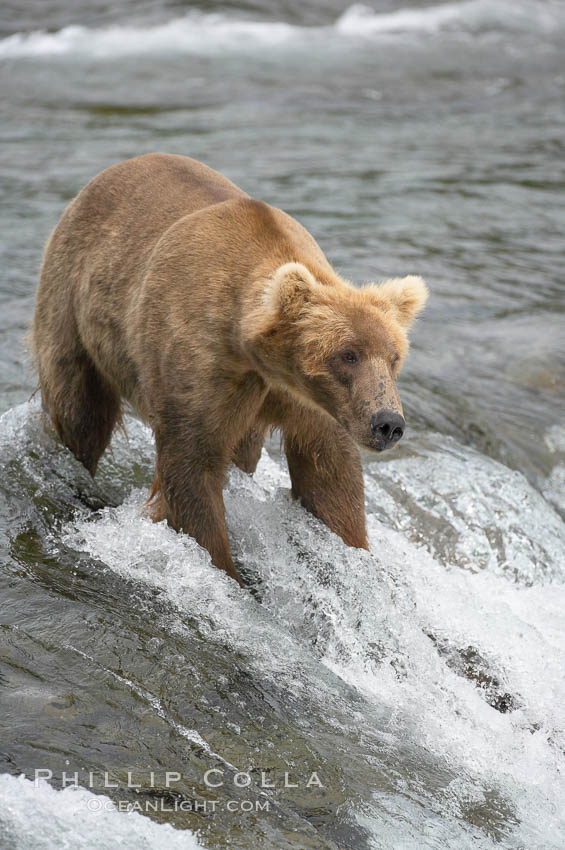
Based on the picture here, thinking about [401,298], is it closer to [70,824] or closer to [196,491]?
[196,491]

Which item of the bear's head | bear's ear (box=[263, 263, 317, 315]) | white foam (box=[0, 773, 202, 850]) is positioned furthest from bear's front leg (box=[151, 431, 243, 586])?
white foam (box=[0, 773, 202, 850])

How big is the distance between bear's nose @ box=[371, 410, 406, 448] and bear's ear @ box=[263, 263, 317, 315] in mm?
549

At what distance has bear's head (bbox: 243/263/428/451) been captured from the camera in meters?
3.54

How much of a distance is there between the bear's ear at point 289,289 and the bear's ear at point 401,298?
29 cm

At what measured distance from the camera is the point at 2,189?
10672 mm

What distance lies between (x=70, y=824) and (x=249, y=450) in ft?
7.36

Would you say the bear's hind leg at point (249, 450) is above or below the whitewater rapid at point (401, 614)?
above

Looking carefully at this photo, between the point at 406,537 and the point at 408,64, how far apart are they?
51.1ft

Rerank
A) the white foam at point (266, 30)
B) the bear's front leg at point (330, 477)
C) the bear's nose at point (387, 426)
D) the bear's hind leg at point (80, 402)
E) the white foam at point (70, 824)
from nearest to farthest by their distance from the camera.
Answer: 1. the white foam at point (70, 824)
2. the bear's nose at point (387, 426)
3. the bear's front leg at point (330, 477)
4. the bear's hind leg at point (80, 402)
5. the white foam at point (266, 30)

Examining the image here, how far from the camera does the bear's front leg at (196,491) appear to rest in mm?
4180

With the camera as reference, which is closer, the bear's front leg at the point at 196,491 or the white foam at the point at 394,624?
the white foam at the point at 394,624

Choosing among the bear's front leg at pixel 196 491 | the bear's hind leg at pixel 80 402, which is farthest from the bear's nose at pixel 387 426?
the bear's hind leg at pixel 80 402

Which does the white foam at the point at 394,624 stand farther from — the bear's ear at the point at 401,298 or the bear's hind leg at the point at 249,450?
the bear's ear at the point at 401,298

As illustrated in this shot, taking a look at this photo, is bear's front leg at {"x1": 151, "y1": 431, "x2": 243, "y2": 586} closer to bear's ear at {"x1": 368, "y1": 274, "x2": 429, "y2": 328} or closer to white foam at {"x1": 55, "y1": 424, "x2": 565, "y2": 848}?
white foam at {"x1": 55, "y1": 424, "x2": 565, "y2": 848}
